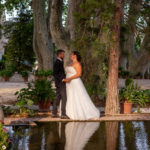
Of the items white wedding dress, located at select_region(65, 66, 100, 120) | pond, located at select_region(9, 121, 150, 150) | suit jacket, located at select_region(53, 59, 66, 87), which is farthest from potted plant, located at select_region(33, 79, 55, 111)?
pond, located at select_region(9, 121, 150, 150)

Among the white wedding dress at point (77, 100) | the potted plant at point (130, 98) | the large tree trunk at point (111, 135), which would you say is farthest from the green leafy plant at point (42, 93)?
the large tree trunk at point (111, 135)

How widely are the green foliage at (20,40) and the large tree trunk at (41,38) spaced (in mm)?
6925

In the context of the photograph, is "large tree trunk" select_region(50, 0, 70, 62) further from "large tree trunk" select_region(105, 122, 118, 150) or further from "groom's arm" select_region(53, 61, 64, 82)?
"large tree trunk" select_region(105, 122, 118, 150)

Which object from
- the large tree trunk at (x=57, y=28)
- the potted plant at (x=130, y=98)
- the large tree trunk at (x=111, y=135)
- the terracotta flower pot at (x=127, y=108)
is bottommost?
the large tree trunk at (x=111, y=135)

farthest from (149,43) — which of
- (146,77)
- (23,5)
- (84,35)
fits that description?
(146,77)

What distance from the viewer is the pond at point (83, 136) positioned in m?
8.39

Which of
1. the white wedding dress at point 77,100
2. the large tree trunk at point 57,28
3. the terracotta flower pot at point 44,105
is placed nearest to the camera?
the white wedding dress at point 77,100

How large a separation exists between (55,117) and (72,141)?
401 cm

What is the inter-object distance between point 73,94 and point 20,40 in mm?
26557

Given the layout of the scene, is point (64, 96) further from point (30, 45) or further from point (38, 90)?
point (30, 45)

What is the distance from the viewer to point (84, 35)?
13469 mm

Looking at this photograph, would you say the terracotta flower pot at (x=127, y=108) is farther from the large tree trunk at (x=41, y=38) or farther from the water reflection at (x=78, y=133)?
the large tree trunk at (x=41, y=38)

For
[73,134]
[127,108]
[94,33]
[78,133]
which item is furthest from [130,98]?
[73,134]

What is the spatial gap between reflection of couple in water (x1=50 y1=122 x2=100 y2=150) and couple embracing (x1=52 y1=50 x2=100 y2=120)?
0.99 meters
